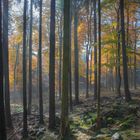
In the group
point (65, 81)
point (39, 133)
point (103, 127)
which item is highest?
point (65, 81)

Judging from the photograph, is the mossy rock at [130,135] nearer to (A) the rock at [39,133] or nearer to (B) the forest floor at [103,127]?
(B) the forest floor at [103,127]

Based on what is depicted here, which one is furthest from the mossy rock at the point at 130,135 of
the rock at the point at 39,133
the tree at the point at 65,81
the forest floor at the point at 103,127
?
the rock at the point at 39,133

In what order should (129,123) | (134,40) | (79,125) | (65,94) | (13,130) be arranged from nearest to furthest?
(65,94) < (129,123) < (79,125) < (13,130) < (134,40)

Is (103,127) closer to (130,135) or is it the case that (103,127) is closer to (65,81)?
(130,135)

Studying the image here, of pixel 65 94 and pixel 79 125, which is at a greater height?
pixel 65 94

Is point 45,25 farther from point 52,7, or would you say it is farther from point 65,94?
point 65,94

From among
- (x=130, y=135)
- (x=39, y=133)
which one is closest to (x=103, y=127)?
(x=130, y=135)

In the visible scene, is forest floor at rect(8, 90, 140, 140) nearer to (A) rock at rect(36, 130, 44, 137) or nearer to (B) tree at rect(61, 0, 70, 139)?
(A) rock at rect(36, 130, 44, 137)

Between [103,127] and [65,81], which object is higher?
[65,81]

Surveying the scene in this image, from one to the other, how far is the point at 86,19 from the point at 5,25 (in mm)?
13302

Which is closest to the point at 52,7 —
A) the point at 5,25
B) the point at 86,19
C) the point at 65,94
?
the point at 5,25

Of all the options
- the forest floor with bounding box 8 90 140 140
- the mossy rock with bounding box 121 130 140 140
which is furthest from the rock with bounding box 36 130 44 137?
the mossy rock with bounding box 121 130 140 140

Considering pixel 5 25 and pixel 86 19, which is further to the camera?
pixel 86 19

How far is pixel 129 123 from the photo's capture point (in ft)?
38.8
